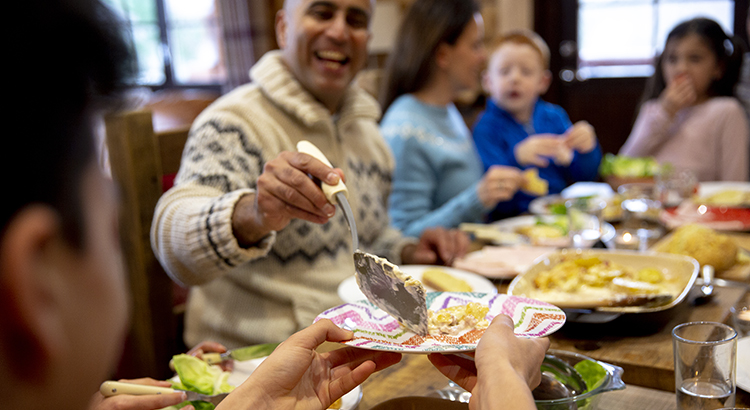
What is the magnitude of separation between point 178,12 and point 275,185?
577cm

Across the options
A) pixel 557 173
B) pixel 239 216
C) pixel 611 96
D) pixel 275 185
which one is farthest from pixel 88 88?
pixel 611 96

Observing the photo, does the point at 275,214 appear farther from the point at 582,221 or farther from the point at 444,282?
the point at 582,221

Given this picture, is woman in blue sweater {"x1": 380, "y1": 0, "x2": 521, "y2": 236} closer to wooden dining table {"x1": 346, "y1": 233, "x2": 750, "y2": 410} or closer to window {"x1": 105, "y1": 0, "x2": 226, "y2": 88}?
wooden dining table {"x1": 346, "y1": 233, "x2": 750, "y2": 410}

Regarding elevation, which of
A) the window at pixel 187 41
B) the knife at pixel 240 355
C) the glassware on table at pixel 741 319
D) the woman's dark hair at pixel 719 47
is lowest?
the glassware on table at pixel 741 319

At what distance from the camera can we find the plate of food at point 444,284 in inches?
46.1

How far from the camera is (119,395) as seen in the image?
729mm

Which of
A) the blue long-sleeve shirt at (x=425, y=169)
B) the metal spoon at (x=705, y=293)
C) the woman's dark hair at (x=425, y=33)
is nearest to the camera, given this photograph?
the metal spoon at (x=705, y=293)

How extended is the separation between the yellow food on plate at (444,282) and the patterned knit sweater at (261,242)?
1.05ft

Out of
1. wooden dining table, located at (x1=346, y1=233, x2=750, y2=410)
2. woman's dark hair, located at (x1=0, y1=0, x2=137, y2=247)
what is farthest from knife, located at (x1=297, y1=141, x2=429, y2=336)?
woman's dark hair, located at (x1=0, y1=0, x2=137, y2=247)

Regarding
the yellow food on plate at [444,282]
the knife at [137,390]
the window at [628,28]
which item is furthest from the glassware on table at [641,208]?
the window at [628,28]

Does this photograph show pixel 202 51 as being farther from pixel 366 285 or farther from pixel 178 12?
pixel 366 285

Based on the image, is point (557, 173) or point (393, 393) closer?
point (393, 393)

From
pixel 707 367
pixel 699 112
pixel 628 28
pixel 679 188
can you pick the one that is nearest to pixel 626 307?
pixel 707 367

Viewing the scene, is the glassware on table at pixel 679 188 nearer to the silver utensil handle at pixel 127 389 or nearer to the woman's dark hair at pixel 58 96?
the silver utensil handle at pixel 127 389
